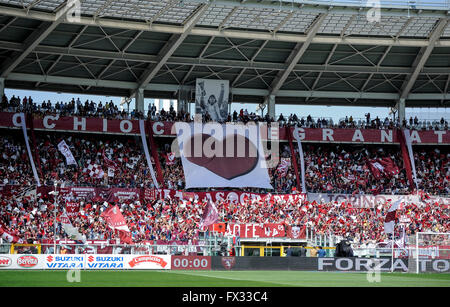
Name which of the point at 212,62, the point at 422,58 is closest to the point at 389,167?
the point at 422,58

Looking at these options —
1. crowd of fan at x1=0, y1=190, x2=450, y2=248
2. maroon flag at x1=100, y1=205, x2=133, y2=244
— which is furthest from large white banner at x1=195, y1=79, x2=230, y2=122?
maroon flag at x1=100, y1=205, x2=133, y2=244

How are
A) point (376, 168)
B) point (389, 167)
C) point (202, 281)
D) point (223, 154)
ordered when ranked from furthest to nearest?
point (389, 167), point (376, 168), point (223, 154), point (202, 281)

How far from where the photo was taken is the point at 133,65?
5275 centimetres

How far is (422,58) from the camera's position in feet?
172

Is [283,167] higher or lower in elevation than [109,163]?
lower

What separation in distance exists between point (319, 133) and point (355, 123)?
405 centimetres

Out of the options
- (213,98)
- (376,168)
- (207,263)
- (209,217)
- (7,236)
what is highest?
(213,98)

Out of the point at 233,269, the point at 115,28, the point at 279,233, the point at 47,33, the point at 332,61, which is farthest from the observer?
the point at 332,61

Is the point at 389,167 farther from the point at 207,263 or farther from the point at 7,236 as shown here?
the point at 7,236

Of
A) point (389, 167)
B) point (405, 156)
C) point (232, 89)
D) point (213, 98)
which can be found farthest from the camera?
point (232, 89)

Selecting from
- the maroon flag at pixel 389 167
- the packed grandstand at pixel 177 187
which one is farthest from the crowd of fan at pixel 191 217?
the maroon flag at pixel 389 167

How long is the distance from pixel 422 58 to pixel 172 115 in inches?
790

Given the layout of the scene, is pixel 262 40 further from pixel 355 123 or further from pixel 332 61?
pixel 355 123

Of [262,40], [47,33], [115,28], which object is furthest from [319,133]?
[47,33]
